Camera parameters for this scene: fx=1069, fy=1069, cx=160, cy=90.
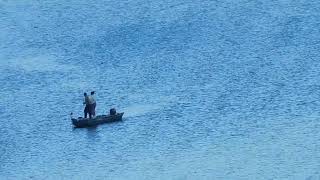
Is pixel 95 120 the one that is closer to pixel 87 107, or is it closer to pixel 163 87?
pixel 87 107

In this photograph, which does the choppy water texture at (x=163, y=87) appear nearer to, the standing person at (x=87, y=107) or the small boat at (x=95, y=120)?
the small boat at (x=95, y=120)

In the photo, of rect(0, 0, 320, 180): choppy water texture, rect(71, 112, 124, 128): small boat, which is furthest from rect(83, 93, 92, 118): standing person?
rect(0, 0, 320, 180): choppy water texture

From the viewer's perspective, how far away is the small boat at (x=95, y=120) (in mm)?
58531

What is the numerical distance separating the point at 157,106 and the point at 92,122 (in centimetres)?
469

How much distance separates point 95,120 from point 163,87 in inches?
351

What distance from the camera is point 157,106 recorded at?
6153 centimetres

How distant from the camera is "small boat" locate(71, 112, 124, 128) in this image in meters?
58.5

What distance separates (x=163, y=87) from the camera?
66.4 meters

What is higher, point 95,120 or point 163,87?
point 163,87

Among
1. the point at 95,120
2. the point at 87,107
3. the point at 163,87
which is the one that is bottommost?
the point at 95,120

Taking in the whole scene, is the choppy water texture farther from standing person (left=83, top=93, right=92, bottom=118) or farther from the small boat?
standing person (left=83, top=93, right=92, bottom=118)

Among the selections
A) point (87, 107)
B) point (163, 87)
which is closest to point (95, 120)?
point (87, 107)

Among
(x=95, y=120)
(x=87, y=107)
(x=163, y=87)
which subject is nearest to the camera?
(x=87, y=107)

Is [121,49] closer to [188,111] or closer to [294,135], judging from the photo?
[188,111]
